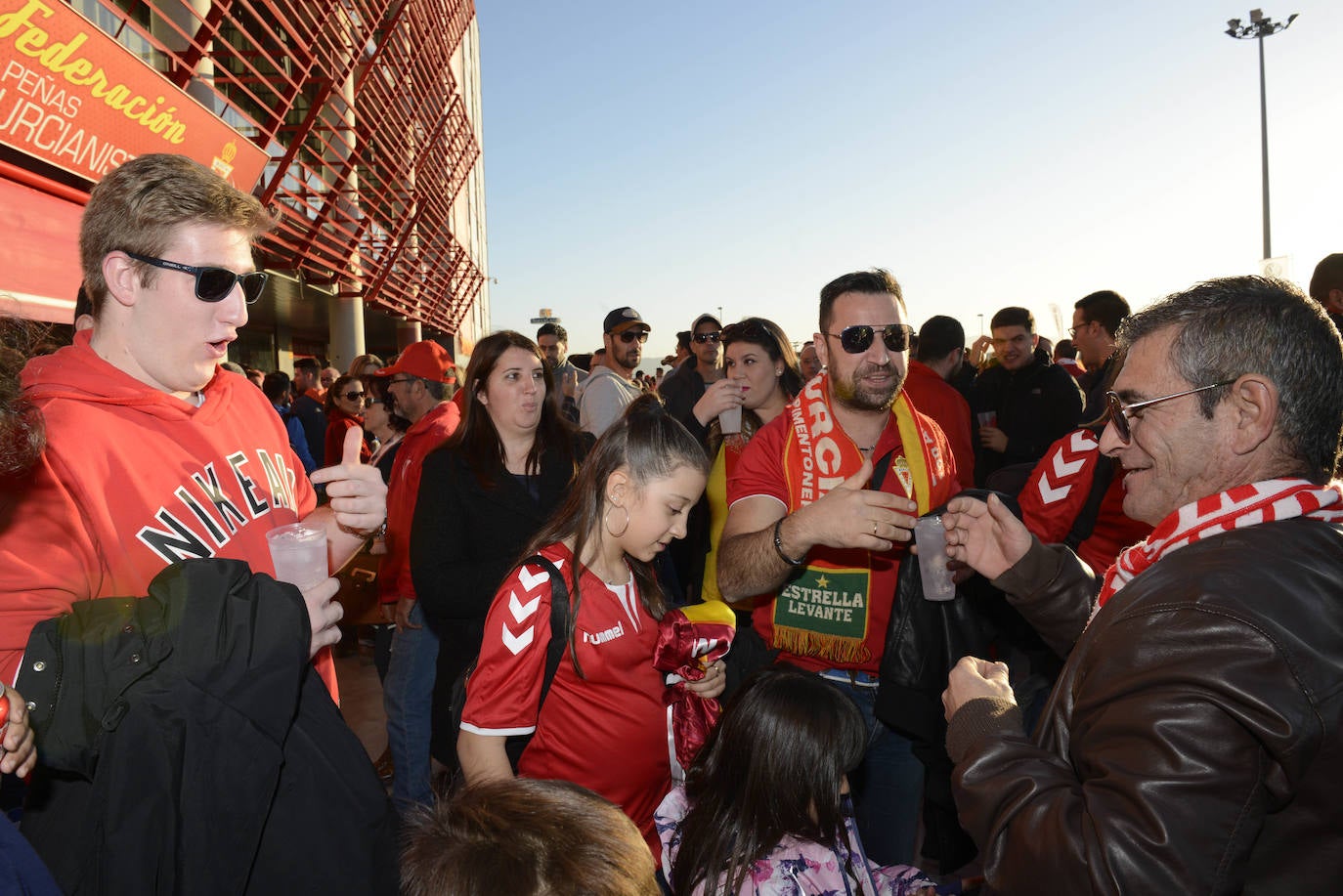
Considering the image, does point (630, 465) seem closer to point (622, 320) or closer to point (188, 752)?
point (188, 752)

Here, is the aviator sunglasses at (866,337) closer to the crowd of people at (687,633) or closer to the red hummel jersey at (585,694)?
the crowd of people at (687,633)

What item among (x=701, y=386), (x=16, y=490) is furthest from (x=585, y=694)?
(x=701, y=386)

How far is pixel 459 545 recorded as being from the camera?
309 centimetres

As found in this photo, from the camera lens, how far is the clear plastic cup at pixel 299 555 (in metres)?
1.68

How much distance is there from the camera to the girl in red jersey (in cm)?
200

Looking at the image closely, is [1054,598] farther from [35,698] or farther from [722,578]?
[35,698]

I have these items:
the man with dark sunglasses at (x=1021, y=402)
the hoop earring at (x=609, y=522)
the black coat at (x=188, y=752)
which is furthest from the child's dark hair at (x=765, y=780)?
the man with dark sunglasses at (x=1021, y=402)

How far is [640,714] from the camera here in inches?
86.4

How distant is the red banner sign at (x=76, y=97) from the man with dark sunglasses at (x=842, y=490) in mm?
5364

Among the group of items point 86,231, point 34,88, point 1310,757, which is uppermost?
point 34,88

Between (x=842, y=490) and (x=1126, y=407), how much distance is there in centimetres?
87

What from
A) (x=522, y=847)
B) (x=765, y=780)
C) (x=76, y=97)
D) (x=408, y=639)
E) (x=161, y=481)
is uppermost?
(x=76, y=97)

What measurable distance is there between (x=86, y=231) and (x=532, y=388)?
1.86 metres

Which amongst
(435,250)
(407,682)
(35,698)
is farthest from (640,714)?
(435,250)
